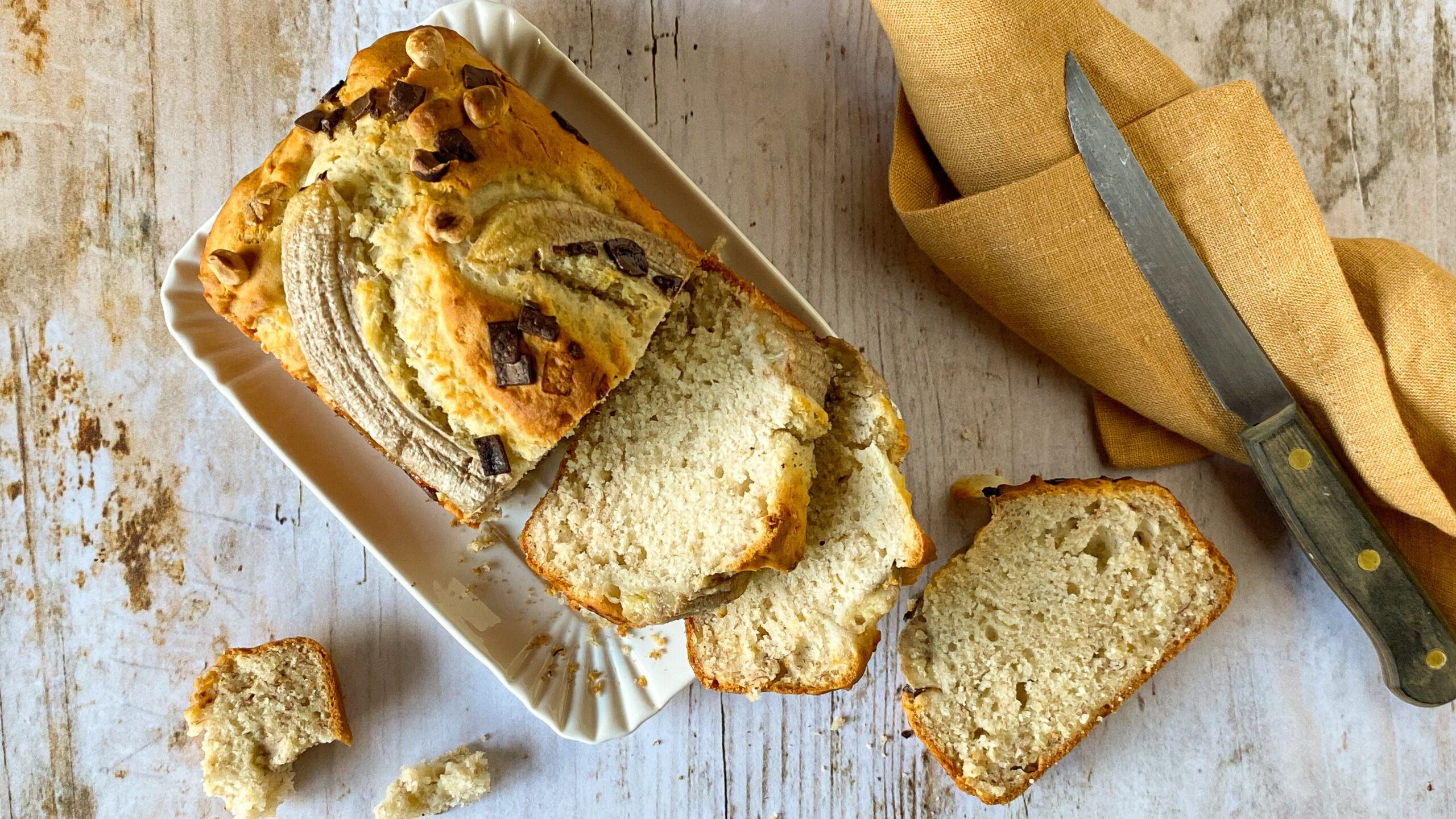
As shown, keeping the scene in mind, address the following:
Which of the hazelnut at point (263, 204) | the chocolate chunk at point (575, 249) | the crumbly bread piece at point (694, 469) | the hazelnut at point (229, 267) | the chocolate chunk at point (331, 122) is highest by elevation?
the chocolate chunk at point (331, 122)

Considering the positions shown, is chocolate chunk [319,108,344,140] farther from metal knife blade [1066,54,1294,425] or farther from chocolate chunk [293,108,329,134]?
metal knife blade [1066,54,1294,425]

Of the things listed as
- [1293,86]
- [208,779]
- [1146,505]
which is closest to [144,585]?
[208,779]

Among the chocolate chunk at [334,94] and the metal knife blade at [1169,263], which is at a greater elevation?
the chocolate chunk at [334,94]

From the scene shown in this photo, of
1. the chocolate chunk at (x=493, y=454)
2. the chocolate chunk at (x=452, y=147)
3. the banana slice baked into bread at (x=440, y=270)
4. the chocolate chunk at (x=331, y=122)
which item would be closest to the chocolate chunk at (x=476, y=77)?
the banana slice baked into bread at (x=440, y=270)

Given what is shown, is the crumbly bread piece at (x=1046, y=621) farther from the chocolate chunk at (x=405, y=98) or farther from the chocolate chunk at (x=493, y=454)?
the chocolate chunk at (x=405, y=98)

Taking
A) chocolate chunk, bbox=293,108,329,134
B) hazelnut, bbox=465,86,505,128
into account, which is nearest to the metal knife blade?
hazelnut, bbox=465,86,505,128

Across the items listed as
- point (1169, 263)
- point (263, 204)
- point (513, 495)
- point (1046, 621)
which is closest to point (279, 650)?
point (513, 495)

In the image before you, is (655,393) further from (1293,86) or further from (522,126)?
(1293,86)
